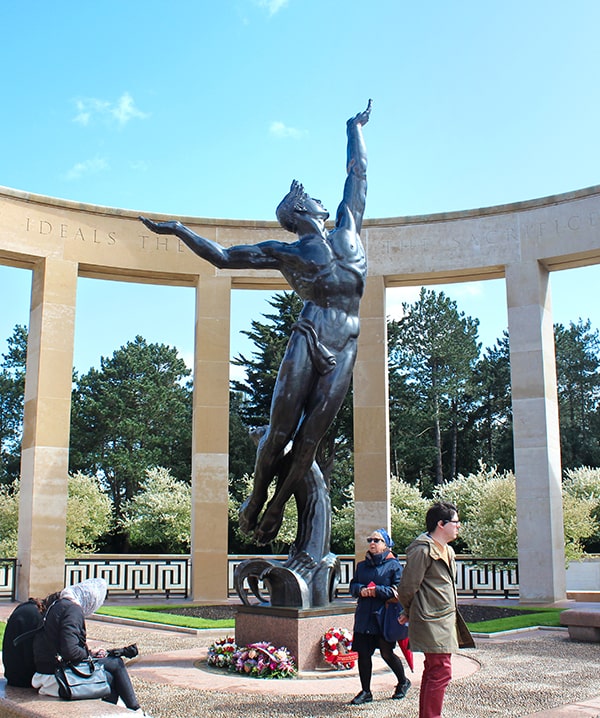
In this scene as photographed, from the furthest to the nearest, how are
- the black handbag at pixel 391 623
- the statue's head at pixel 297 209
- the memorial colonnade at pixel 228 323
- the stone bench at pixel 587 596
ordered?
the stone bench at pixel 587 596 → the memorial colonnade at pixel 228 323 → the statue's head at pixel 297 209 → the black handbag at pixel 391 623

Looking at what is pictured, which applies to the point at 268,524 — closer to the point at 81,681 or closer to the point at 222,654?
the point at 222,654

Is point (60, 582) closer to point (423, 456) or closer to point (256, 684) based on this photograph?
point (256, 684)

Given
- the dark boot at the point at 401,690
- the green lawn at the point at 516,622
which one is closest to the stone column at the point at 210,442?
the green lawn at the point at 516,622

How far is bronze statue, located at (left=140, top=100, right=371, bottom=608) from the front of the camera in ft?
27.6

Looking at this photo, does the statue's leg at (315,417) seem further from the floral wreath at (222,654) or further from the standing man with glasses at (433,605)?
the standing man with glasses at (433,605)

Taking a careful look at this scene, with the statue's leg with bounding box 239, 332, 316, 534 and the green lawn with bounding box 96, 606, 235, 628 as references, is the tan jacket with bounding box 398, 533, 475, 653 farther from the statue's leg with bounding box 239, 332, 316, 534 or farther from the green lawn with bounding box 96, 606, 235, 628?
the green lawn with bounding box 96, 606, 235, 628

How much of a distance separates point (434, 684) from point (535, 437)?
12586 millimetres

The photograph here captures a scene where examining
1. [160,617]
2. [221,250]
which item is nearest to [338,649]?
[221,250]

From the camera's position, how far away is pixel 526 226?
58.3ft

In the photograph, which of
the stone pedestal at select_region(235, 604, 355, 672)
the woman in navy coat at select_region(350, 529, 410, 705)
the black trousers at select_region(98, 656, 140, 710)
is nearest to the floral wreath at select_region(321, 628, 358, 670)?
the stone pedestal at select_region(235, 604, 355, 672)

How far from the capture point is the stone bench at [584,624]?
34.3 ft

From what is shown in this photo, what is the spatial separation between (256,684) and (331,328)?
358 cm

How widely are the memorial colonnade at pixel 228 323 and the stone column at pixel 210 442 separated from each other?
1.0 inches

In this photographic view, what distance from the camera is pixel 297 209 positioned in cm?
902
